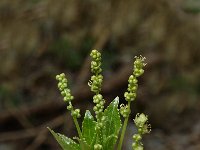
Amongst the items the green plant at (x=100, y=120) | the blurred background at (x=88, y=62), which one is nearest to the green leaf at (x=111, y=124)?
the green plant at (x=100, y=120)

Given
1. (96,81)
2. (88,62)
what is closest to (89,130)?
(96,81)

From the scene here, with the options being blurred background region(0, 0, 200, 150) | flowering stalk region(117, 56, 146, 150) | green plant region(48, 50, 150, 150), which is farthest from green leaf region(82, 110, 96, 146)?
blurred background region(0, 0, 200, 150)

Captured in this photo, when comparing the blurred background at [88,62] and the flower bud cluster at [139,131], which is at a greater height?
the blurred background at [88,62]

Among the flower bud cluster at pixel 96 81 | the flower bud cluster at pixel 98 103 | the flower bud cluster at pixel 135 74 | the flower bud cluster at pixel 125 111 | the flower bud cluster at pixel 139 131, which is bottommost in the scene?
the flower bud cluster at pixel 139 131

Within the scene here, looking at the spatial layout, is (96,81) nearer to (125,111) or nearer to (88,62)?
(125,111)

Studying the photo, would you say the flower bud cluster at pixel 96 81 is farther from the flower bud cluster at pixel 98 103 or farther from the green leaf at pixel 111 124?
the green leaf at pixel 111 124

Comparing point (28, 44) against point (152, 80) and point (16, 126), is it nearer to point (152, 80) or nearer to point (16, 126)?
point (16, 126)

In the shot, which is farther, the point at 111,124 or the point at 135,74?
the point at 111,124

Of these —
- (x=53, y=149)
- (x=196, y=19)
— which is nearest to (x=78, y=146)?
(x=196, y=19)
